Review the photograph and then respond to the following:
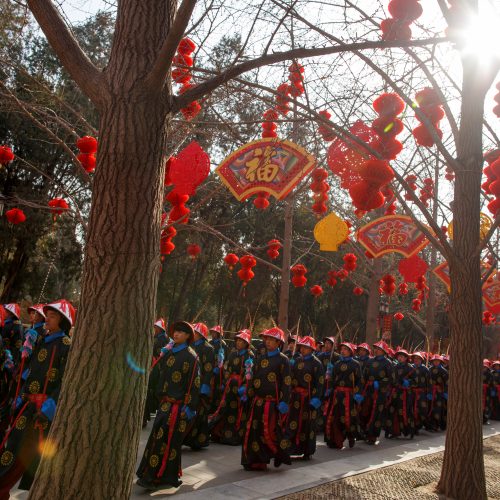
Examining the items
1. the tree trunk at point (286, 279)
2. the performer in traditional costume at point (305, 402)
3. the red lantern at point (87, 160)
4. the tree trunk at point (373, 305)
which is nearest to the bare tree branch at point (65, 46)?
the red lantern at point (87, 160)

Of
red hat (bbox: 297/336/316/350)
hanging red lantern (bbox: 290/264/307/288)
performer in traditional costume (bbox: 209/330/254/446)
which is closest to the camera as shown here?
red hat (bbox: 297/336/316/350)

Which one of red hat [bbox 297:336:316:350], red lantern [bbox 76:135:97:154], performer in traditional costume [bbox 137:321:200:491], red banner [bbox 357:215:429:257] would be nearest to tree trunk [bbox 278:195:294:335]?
red banner [bbox 357:215:429:257]

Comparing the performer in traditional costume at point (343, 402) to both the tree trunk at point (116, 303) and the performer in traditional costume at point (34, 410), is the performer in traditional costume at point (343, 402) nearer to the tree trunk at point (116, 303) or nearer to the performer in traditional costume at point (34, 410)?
the performer in traditional costume at point (34, 410)

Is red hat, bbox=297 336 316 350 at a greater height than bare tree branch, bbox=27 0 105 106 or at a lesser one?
lesser

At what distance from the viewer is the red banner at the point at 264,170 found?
28.3ft

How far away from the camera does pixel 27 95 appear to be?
15133 mm

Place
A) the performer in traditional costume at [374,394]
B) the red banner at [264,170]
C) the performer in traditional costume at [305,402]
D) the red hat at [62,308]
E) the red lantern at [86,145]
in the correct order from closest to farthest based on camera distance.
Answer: the red hat at [62,308] < the red lantern at [86,145] < the red banner at [264,170] < the performer in traditional costume at [305,402] < the performer in traditional costume at [374,394]

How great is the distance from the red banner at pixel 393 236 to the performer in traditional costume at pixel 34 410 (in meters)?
8.58

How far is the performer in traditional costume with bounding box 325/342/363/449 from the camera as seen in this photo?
405 inches

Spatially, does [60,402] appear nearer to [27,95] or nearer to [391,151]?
[391,151]

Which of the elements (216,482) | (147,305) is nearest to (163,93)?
(147,305)

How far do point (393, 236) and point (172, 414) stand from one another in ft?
25.5

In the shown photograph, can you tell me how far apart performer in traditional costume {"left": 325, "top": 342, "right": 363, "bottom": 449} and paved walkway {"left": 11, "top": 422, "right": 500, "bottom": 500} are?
0.90ft

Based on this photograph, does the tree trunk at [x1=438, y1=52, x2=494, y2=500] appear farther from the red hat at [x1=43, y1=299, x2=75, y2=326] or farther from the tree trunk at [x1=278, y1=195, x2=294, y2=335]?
the tree trunk at [x1=278, y1=195, x2=294, y2=335]
